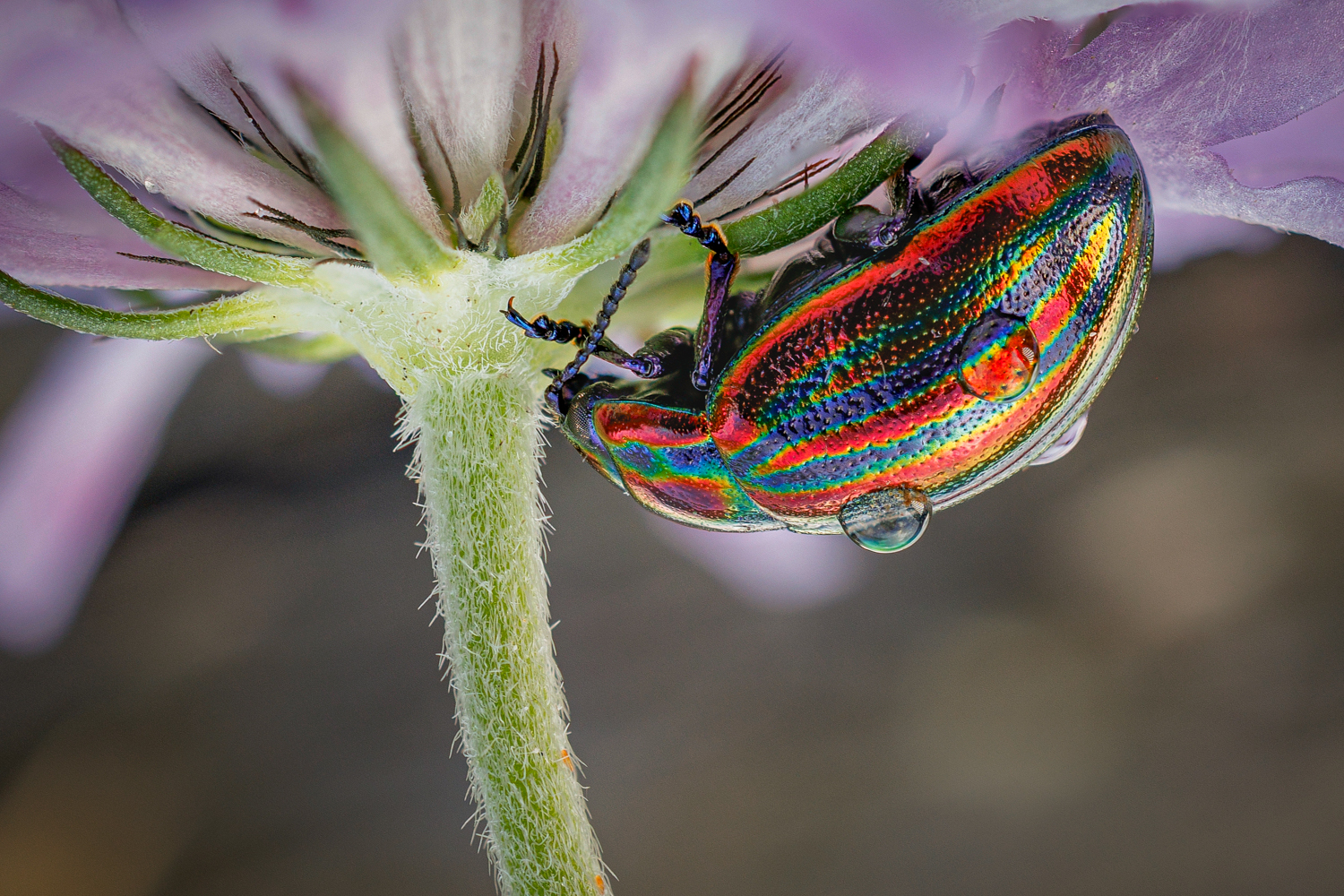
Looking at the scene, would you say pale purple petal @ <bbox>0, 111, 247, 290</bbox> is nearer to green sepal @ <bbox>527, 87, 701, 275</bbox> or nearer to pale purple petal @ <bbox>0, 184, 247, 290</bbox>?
pale purple petal @ <bbox>0, 184, 247, 290</bbox>

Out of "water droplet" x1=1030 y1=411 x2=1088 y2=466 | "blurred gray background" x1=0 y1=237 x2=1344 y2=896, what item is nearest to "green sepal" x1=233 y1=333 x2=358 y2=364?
"water droplet" x1=1030 y1=411 x2=1088 y2=466

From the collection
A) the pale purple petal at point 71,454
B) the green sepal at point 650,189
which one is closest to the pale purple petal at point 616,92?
the green sepal at point 650,189

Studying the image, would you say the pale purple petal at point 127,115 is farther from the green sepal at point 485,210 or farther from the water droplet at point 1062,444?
the water droplet at point 1062,444

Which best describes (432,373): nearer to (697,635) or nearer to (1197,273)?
(697,635)

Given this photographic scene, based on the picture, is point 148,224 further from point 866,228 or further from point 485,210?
point 866,228

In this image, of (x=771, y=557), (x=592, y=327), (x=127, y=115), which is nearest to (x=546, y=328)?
(x=592, y=327)

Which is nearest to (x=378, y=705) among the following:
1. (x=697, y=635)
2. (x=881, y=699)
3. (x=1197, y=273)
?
(x=697, y=635)

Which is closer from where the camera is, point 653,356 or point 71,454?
point 653,356

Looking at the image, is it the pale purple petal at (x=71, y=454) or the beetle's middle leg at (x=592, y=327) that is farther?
the pale purple petal at (x=71, y=454)
